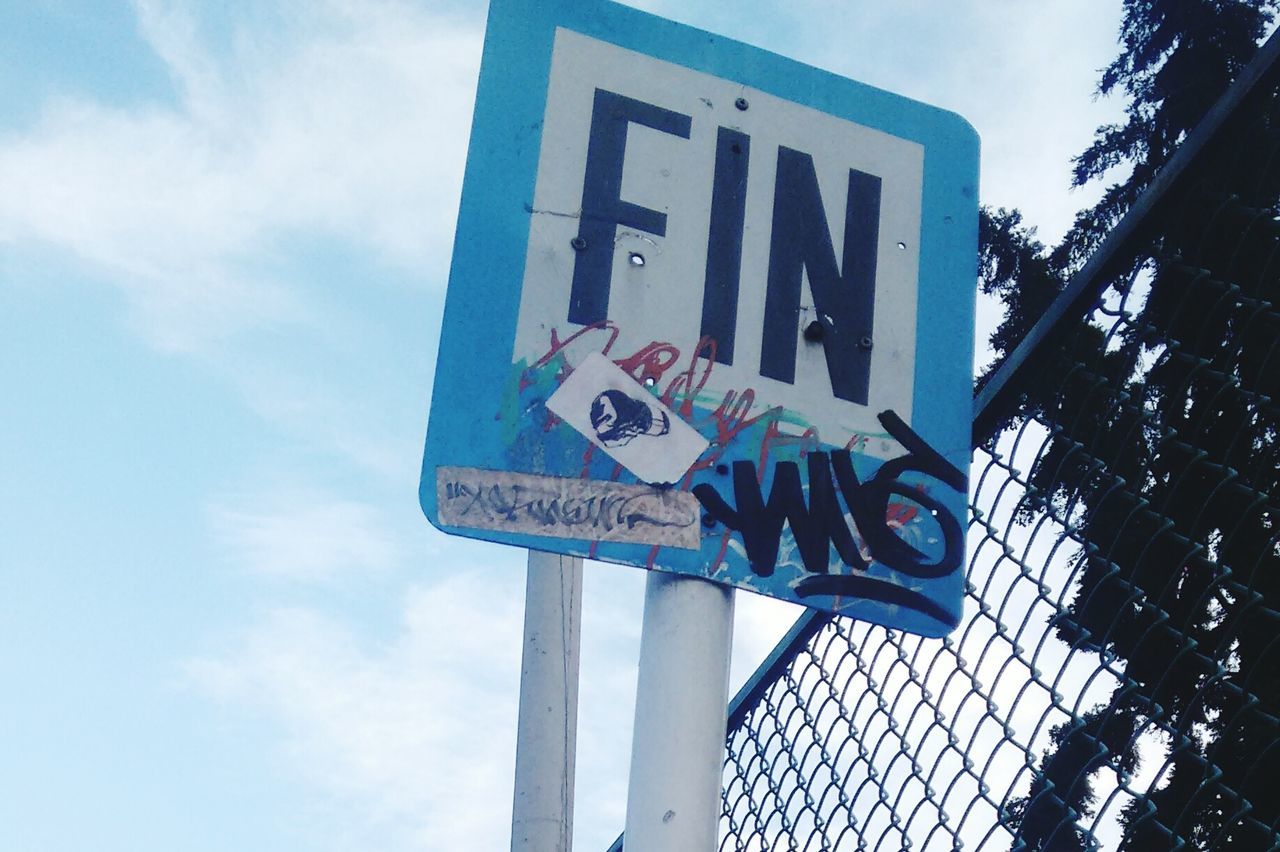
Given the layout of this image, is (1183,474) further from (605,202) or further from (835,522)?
(605,202)

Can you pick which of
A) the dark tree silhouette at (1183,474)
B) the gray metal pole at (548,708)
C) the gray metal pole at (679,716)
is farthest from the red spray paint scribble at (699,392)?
the gray metal pole at (548,708)

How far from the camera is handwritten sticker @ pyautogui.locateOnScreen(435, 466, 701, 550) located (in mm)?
1576

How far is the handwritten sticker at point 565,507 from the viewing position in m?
1.58

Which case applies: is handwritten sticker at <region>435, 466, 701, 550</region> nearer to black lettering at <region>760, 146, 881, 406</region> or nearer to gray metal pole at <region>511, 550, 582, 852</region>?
black lettering at <region>760, 146, 881, 406</region>

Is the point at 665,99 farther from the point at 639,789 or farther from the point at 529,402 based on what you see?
the point at 639,789

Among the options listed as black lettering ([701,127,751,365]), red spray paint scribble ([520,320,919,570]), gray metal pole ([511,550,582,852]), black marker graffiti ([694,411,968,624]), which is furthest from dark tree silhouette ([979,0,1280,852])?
gray metal pole ([511,550,582,852])

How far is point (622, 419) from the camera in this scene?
1660 mm

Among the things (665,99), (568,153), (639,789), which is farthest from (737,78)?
(639,789)

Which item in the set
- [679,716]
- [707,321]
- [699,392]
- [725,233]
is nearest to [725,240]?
[725,233]

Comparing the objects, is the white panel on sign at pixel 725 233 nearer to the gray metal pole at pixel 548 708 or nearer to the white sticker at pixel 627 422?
the white sticker at pixel 627 422

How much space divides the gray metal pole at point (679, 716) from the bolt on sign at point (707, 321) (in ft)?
0.15

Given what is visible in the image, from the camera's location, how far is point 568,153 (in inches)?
72.3

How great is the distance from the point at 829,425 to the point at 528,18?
0.76 metres

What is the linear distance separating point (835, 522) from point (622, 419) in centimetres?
32
